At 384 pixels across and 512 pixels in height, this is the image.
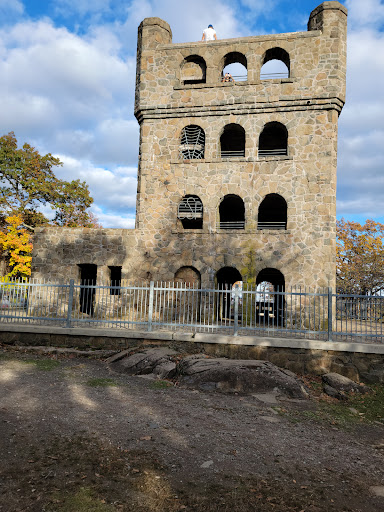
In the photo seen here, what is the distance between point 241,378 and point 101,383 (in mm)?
2810

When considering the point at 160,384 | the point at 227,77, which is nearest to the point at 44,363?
the point at 160,384

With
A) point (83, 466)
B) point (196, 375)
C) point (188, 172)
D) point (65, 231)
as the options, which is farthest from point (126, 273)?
point (83, 466)

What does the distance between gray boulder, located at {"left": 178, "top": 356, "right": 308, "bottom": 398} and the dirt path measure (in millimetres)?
329

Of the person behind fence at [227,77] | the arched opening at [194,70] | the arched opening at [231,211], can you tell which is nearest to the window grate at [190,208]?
the arched opening at [231,211]

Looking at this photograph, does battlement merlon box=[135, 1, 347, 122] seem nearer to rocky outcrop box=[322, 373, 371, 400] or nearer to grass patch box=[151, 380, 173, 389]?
rocky outcrop box=[322, 373, 371, 400]

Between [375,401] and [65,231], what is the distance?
40.6ft

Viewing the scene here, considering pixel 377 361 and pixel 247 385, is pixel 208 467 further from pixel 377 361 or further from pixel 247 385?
pixel 377 361

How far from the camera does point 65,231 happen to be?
48.8 feet

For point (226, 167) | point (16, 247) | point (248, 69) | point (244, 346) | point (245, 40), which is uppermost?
point (245, 40)

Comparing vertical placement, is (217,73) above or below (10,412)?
above

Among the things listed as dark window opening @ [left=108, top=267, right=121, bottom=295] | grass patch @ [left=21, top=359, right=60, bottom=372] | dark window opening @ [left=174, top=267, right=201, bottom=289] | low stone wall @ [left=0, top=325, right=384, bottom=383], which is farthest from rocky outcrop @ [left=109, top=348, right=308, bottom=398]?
dark window opening @ [left=108, top=267, right=121, bottom=295]

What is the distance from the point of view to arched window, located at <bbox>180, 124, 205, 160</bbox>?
14969mm

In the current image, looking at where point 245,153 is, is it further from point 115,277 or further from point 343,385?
point 343,385

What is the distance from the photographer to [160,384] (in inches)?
291
